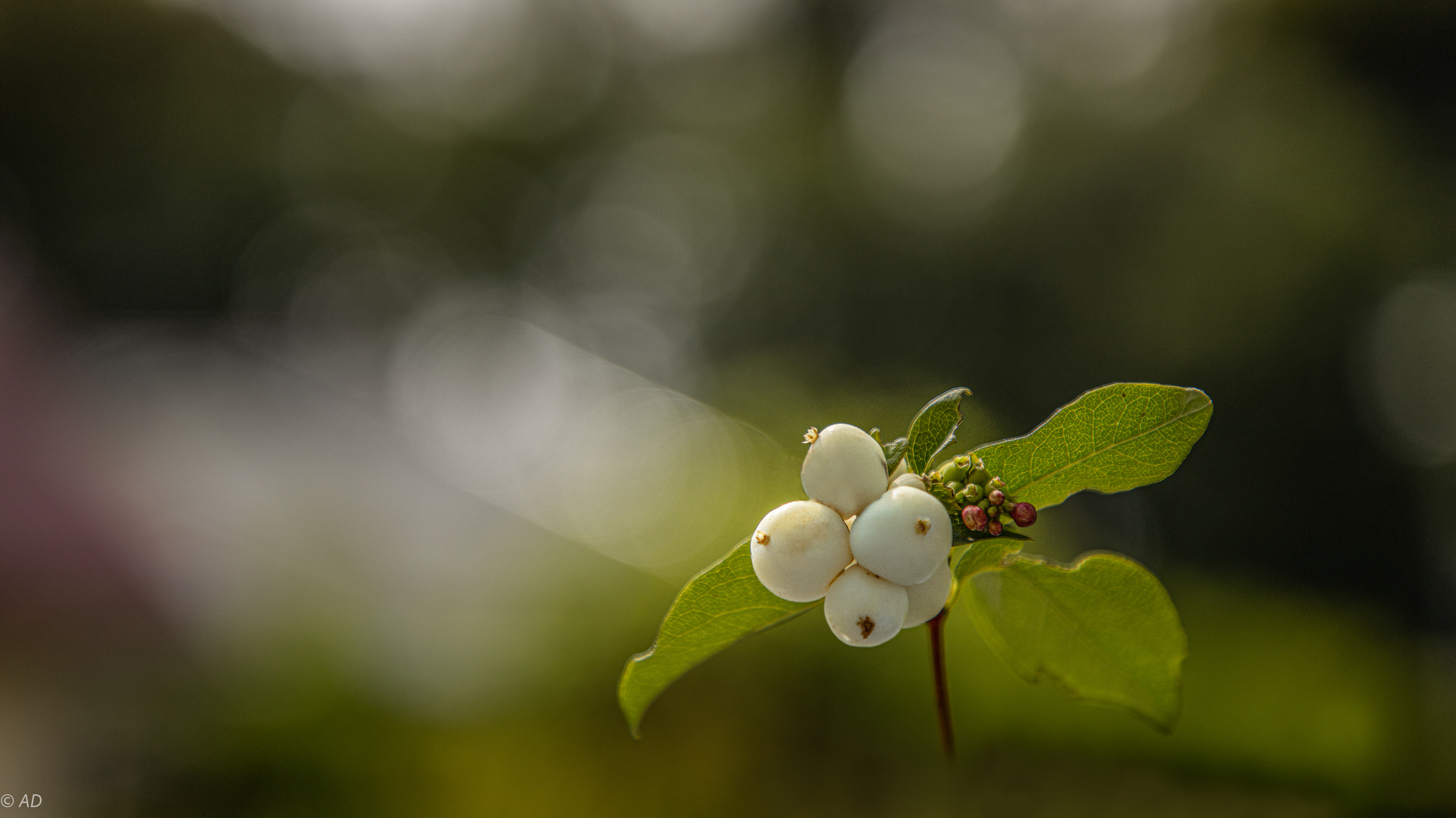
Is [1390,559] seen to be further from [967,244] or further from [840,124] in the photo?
[840,124]

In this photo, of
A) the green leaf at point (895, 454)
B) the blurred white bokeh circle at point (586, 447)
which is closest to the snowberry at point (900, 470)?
the green leaf at point (895, 454)

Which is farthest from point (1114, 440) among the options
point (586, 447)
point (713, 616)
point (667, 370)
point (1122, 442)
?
point (667, 370)

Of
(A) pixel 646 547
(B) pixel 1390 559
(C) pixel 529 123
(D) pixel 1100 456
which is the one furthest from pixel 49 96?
(B) pixel 1390 559

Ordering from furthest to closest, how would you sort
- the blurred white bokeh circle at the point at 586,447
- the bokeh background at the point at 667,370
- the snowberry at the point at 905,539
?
the blurred white bokeh circle at the point at 586,447
the bokeh background at the point at 667,370
the snowberry at the point at 905,539

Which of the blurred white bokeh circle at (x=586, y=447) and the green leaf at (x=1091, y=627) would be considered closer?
the green leaf at (x=1091, y=627)

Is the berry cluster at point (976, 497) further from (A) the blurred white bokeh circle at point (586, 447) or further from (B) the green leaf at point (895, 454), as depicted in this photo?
(A) the blurred white bokeh circle at point (586, 447)

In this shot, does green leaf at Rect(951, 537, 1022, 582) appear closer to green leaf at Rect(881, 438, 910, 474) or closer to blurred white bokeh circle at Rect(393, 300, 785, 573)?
green leaf at Rect(881, 438, 910, 474)
